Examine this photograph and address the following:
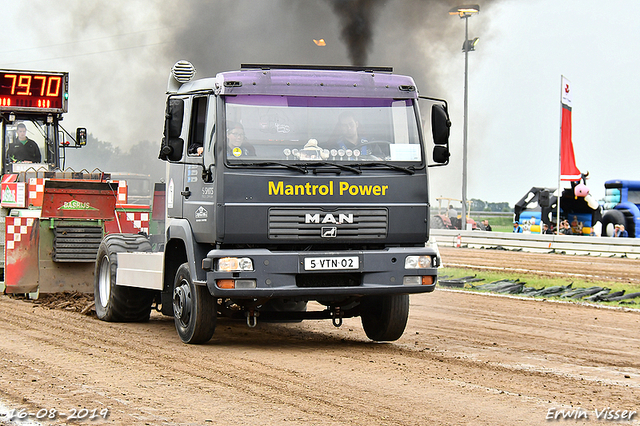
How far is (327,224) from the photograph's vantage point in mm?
8195

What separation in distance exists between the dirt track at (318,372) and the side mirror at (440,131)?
6.57 feet

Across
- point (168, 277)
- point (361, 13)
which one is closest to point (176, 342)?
point (168, 277)

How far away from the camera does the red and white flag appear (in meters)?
25.5

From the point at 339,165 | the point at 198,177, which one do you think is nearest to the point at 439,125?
the point at 339,165

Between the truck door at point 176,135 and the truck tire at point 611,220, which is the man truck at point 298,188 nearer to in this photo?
the truck door at point 176,135

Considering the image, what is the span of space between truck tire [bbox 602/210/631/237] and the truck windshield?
21.2 metres

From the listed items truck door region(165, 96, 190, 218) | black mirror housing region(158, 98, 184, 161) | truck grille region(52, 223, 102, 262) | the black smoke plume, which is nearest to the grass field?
the black smoke plume

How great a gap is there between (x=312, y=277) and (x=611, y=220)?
2217 cm

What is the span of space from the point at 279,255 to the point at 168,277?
1.94 metres

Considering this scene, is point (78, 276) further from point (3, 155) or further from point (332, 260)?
point (332, 260)

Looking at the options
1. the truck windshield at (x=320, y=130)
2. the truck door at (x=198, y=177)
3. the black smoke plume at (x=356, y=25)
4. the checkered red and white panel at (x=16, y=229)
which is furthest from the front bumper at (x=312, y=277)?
the black smoke plume at (x=356, y=25)

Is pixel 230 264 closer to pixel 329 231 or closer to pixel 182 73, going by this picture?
pixel 329 231

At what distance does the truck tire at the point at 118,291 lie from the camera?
10.8m
